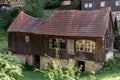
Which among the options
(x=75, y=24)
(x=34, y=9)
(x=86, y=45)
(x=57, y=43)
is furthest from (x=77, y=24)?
Answer: (x=34, y=9)

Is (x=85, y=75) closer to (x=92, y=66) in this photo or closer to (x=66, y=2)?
(x=92, y=66)

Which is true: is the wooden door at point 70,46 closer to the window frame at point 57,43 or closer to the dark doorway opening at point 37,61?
the window frame at point 57,43

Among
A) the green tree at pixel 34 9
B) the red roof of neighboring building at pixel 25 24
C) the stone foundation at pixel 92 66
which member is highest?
the green tree at pixel 34 9

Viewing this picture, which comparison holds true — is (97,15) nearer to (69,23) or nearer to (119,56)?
(69,23)

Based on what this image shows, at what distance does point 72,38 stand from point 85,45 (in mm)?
1873

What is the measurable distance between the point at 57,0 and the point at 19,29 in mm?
36800

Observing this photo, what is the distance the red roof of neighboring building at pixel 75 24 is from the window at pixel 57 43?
3.19ft

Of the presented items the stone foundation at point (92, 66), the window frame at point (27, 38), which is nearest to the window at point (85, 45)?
the stone foundation at point (92, 66)

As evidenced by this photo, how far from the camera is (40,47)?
35.4m

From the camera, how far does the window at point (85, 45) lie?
3059 centimetres

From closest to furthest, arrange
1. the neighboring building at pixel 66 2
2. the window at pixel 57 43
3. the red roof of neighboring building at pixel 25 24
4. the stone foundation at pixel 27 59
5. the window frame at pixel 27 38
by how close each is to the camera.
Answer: the window at pixel 57 43, the red roof of neighboring building at pixel 25 24, the window frame at pixel 27 38, the stone foundation at pixel 27 59, the neighboring building at pixel 66 2

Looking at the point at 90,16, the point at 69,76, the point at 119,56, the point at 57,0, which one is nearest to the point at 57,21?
the point at 90,16

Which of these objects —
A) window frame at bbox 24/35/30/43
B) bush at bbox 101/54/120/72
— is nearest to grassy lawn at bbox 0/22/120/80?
bush at bbox 101/54/120/72

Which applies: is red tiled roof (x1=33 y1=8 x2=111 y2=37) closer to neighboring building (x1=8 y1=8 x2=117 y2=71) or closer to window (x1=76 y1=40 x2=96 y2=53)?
neighboring building (x1=8 y1=8 x2=117 y2=71)
